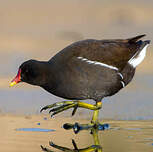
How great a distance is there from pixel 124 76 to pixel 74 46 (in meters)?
1.11

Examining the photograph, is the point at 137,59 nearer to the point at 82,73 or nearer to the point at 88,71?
the point at 88,71

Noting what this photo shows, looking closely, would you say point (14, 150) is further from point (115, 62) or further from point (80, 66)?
point (115, 62)

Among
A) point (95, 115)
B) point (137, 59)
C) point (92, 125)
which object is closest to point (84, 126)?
point (92, 125)

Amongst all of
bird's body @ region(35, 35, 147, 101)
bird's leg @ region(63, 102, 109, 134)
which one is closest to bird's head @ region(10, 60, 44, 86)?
bird's body @ region(35, 35, 147, 101)

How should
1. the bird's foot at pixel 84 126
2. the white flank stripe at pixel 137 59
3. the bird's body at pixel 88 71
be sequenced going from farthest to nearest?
the white flank stripe at pixel 137 59 < the bird's body at pixel 88 71 < the bird's foot at pixel 84 126

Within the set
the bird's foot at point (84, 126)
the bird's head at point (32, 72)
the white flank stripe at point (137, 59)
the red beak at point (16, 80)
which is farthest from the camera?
the white flank stripe at point (137, 59)

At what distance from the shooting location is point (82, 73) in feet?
19.9

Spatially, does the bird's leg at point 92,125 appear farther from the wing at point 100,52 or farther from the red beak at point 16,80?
the red beak at point 16,80

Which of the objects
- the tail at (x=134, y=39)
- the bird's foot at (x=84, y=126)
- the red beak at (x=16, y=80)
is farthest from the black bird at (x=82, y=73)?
the tail at (x=134, y=39)

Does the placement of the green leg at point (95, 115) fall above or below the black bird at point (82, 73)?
below

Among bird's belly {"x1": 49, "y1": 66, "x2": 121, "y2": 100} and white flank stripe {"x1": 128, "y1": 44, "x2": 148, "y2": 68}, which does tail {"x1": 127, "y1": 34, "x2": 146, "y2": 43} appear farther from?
bird's belly {"x1": 49, "y1": 66, "x2": 121, "y2": 100}

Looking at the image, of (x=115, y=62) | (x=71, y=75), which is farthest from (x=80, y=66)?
(x=115, y=62)

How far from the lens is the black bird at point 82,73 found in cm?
607

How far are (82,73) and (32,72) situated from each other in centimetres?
92
